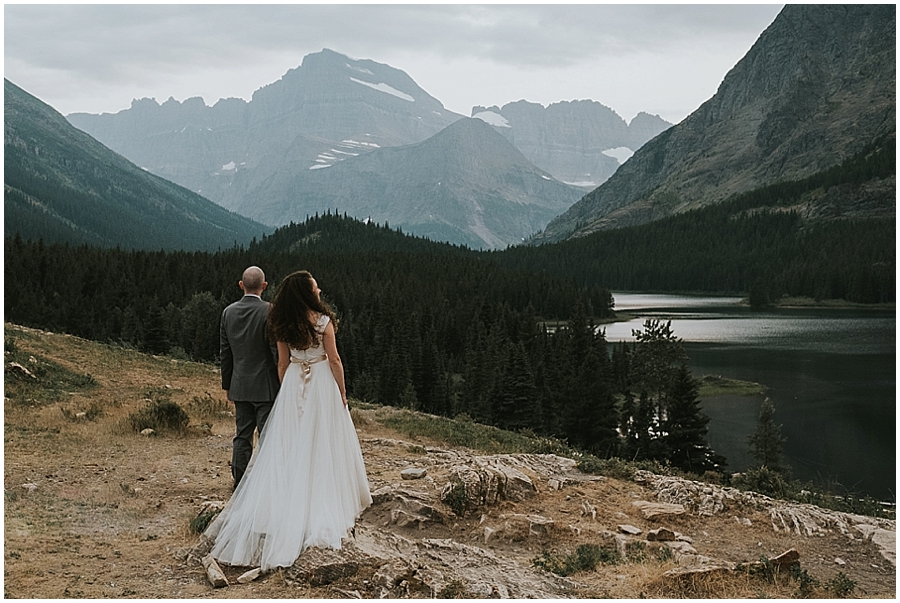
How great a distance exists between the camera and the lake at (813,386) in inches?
1697

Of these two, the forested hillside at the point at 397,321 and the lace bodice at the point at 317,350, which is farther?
the forested hillside at the point at 397,321

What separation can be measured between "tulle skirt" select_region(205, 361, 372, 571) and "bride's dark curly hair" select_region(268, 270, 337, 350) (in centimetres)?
39

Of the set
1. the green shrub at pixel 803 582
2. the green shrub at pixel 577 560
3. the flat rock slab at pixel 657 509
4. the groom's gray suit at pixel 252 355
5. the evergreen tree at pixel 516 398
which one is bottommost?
the evergreen tree at pixel 516 398

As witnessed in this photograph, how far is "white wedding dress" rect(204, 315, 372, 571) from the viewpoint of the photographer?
789 cm

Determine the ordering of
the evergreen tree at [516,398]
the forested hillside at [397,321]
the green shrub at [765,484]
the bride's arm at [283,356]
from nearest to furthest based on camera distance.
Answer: the bride's arm at [283,356] → the green shrub at [765,484] → the evergreen tree at [516,398] → the forested hillside at [397,321]

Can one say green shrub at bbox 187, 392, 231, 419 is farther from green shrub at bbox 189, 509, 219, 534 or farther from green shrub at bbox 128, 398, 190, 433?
green shrub at bbox 189, 509, 219, 534

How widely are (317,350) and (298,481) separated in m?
1.57

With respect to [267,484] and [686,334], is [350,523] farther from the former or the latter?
[686,334]

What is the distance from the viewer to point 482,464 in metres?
11.8

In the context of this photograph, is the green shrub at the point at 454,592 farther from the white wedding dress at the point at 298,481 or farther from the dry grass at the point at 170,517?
the white wedding dress at the point at 298,481

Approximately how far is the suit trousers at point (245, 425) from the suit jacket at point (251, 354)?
0.62 feet

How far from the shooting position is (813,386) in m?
63.2

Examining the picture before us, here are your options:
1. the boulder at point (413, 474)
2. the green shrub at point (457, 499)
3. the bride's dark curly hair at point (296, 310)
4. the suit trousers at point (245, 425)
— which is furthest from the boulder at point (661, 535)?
the suit trousers at point (245, 425)

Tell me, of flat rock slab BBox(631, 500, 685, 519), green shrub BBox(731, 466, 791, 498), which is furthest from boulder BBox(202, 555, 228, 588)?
green shrub BBox(731, 466, 791, 498)
